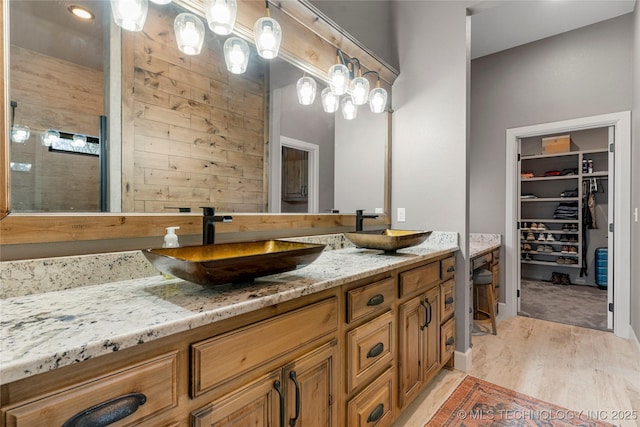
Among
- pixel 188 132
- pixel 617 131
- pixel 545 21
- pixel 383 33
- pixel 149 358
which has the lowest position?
pixel 149 358

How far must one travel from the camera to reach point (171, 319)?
734mm

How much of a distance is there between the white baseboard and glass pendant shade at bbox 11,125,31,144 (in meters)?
2.69

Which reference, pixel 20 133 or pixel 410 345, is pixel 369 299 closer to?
pixel 410 345

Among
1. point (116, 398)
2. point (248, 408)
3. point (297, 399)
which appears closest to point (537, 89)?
point (297, 399)

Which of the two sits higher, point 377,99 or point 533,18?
point 533,18

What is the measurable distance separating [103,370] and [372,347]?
106 centimetres

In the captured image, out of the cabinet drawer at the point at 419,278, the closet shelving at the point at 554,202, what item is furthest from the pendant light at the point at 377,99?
the closet shelving at the point at 554,202

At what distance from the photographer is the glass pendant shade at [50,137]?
1048 millimetres

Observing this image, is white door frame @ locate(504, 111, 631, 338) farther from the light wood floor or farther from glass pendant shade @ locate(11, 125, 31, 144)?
A: glass pendant shade @ locate(11, 125, 31, 144)

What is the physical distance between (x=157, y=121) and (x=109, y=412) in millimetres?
1086

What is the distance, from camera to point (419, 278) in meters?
1.80

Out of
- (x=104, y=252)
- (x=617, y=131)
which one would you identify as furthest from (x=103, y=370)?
(x=617, y=131)

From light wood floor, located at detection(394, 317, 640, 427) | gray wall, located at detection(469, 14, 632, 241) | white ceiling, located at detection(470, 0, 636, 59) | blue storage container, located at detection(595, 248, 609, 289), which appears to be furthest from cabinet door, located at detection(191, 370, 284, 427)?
blue storage container, located at detection(595, 248, 609, 289)

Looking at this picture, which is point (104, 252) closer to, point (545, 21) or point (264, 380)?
point (264, 380)
